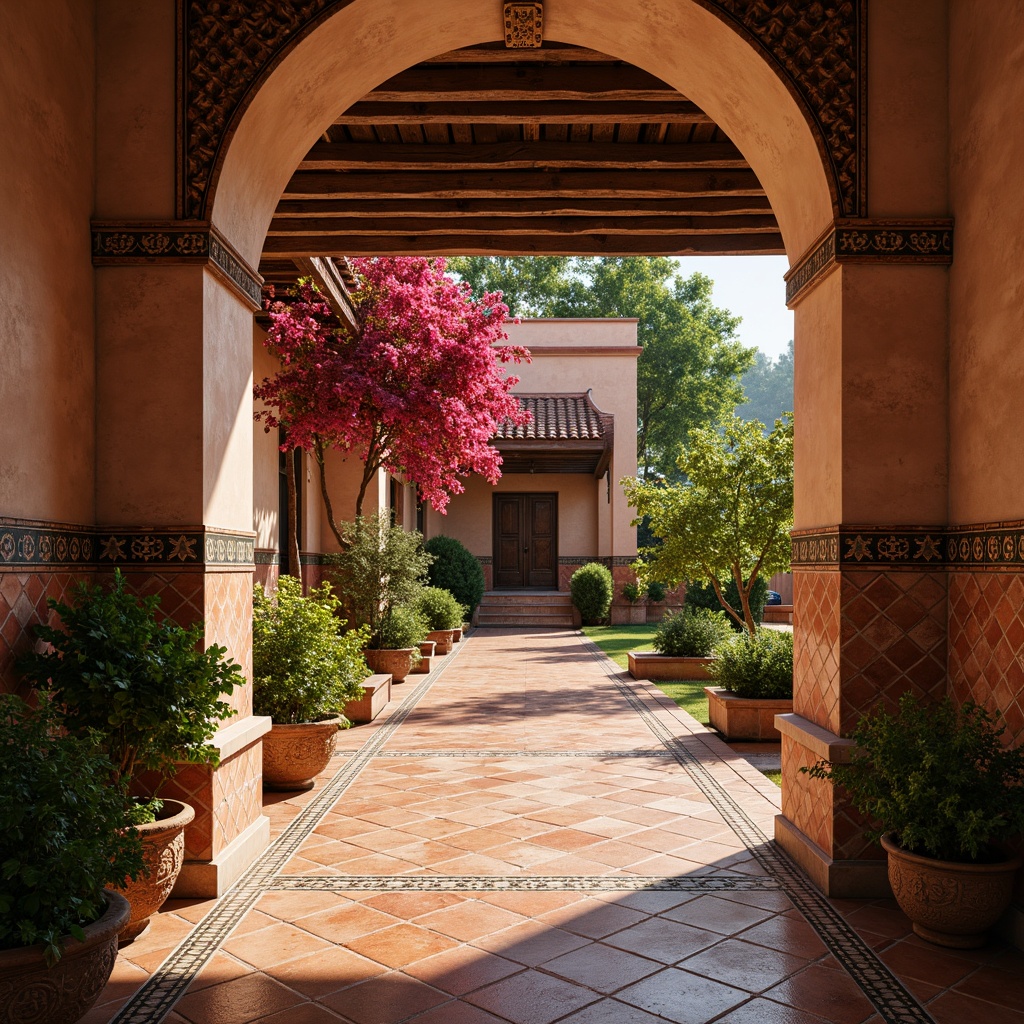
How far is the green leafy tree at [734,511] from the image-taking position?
9.90 m

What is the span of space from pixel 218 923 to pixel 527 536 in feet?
61.1

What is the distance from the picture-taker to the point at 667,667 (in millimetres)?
11758

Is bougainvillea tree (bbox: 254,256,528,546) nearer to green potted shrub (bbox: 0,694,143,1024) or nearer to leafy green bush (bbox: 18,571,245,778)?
leafy green bush (bbox: 18,571,245,778)

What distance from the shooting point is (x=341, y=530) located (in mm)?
11516

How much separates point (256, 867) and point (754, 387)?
8271 cm

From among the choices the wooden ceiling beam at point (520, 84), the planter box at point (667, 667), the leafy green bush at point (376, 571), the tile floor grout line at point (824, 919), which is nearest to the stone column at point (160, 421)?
the wooden ceiling beam at point (520, 84)

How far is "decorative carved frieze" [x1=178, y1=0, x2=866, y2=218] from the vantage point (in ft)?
14.1

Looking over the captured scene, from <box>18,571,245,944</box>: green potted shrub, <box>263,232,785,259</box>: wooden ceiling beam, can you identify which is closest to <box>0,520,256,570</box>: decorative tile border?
<box>18,571,245,944</box>: green potted shrub

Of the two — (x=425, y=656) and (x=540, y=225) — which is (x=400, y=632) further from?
(x=540, y=225)

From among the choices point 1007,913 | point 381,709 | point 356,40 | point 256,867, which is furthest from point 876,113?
point 381,709

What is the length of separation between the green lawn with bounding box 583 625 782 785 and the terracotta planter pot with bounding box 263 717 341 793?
9.73 feet

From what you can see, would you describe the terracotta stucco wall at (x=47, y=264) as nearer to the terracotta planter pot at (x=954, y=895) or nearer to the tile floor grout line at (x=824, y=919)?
the tile floor grout line at (x=824, y=919)

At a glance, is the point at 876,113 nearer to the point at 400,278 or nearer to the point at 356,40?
the point at 356,40

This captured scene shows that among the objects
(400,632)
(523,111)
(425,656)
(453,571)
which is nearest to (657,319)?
(453,571)
